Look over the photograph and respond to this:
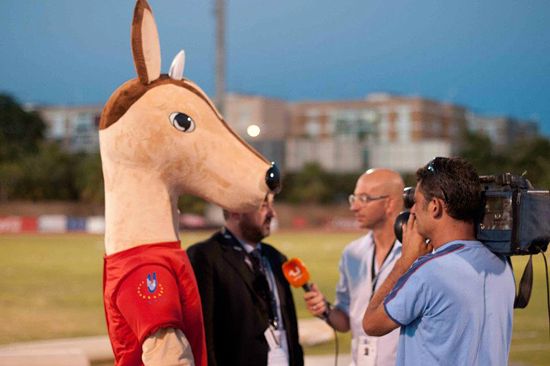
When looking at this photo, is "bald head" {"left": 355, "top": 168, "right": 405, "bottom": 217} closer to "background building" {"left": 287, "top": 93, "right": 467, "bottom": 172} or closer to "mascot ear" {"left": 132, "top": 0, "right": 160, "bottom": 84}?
"mascot ear" {"left": 132, "top": 0, "right": 160, "bottom": 84}

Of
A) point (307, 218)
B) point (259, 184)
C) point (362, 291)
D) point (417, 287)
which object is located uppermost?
point (259, 184)

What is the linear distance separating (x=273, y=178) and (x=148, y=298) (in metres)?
0.74

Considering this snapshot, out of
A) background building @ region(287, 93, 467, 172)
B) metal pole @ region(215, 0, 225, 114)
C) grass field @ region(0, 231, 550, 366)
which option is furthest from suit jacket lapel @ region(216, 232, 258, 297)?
background building @ region(287, 93, 467, 172)

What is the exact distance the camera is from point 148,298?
→ 2.95 metres

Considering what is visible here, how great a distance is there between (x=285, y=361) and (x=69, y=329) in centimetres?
714

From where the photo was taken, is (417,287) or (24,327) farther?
(24,327)

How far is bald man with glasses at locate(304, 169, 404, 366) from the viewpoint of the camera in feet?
13.6

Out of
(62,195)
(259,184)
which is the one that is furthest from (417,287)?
(62,195)

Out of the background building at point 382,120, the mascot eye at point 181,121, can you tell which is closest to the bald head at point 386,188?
the mascot eye at point 181,121

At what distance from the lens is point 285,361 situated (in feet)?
12.7

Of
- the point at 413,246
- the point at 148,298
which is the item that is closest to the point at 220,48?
the point at 148,298

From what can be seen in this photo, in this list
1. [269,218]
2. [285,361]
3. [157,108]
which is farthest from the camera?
[269,218]

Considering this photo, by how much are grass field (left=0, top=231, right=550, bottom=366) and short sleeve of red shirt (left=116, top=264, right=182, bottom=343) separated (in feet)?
17.3

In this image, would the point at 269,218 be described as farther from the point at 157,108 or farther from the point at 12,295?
the point at 12,295
